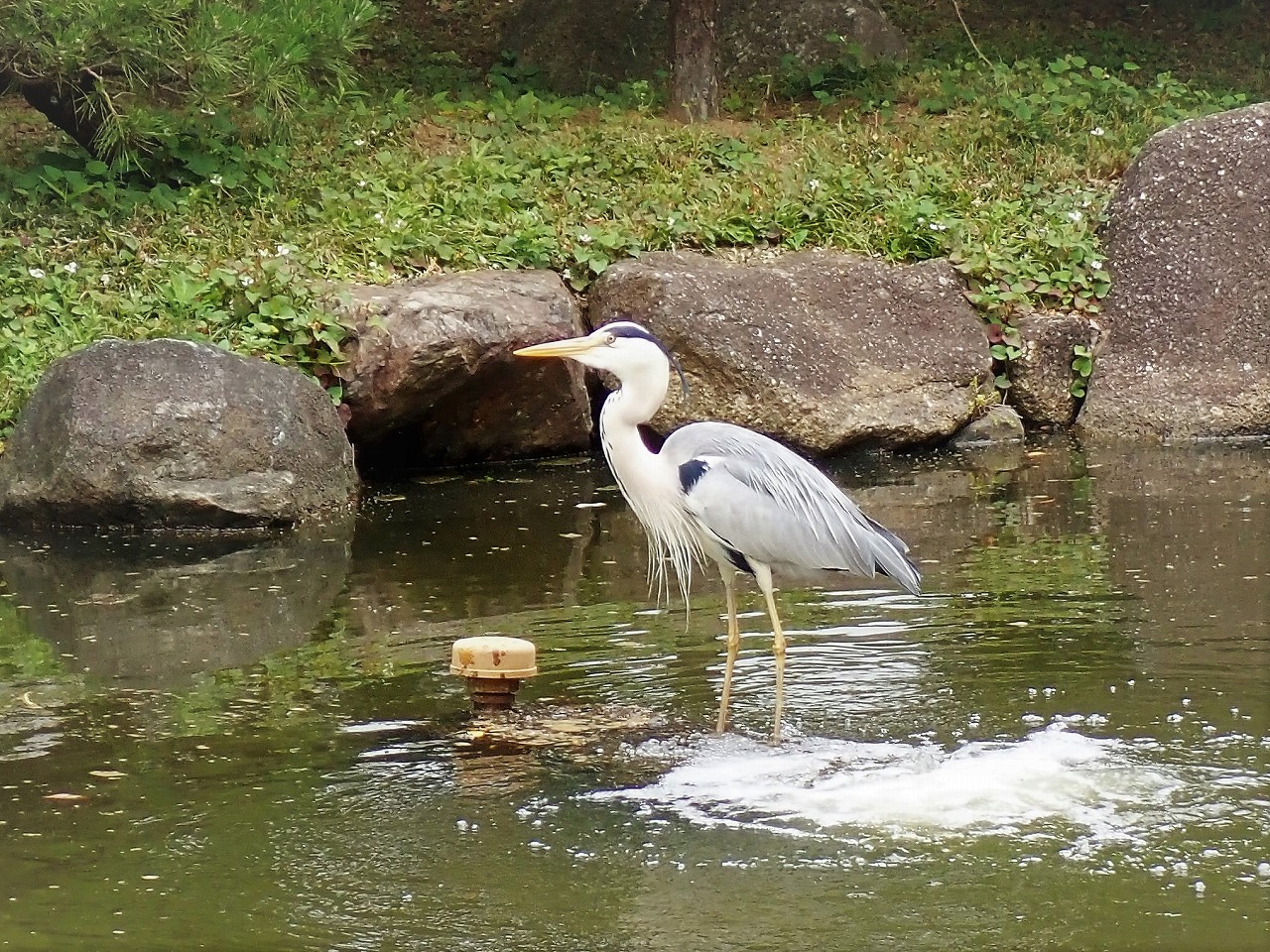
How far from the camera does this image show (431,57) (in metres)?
14.3

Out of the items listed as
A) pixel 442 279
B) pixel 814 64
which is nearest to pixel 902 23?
pixel 814 64

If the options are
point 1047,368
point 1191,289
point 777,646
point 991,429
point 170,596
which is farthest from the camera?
point 1191,289

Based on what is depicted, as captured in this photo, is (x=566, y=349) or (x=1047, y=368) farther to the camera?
(x=1047, y=368)

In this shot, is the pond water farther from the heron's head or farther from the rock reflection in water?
the heron's head

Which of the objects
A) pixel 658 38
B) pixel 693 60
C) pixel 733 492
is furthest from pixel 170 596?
pixel 658 38

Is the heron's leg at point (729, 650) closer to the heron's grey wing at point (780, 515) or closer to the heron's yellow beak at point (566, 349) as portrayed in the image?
the heron's grey wing at point (780, 515)

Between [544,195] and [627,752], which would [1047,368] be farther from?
[627,752]

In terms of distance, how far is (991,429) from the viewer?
1002 centimetres

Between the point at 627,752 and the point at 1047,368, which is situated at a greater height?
the point at 1047,368

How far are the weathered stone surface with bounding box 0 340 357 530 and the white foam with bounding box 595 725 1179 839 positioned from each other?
3789mm

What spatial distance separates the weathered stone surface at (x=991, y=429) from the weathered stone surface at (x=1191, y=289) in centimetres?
49

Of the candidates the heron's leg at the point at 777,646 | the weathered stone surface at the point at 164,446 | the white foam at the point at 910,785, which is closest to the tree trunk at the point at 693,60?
the weathered stone surface at the point at 164,446

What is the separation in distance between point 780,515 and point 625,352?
64 cm

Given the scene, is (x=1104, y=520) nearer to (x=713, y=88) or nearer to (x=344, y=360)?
(x=344, y=360)
